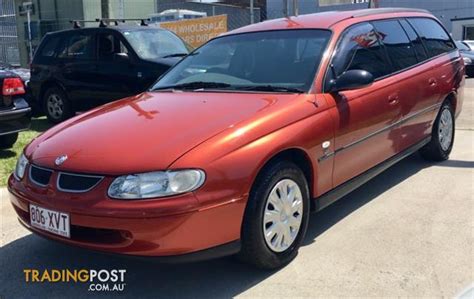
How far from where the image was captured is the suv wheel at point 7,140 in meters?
6.82

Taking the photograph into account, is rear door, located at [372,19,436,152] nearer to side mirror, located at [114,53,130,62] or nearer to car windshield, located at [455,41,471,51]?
side mirror, located at [114,53,130,62]

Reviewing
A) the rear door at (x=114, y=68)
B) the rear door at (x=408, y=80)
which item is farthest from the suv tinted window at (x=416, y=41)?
the rear door at (x=114, y=68)

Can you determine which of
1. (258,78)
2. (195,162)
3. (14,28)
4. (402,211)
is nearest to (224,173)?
(195,162)

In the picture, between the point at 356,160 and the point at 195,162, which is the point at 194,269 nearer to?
the point at 195,162

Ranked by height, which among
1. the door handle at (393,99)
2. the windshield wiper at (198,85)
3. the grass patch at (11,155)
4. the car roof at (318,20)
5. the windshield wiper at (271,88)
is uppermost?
the car roof at (318,20)

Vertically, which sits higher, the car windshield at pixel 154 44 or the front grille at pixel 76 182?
the car windshield at pixel 154 44

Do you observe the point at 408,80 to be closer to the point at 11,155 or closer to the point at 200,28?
the point at 11,155

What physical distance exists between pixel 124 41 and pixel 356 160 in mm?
5411

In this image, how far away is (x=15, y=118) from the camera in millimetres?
6293

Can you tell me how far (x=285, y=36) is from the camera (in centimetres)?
434

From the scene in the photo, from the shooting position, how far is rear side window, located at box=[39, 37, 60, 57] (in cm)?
946

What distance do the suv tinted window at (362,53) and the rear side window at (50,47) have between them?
259 inches

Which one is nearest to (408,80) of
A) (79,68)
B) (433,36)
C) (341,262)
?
(433,36)

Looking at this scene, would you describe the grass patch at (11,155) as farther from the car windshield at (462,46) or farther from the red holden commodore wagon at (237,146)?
the car windshield at (462,46)
